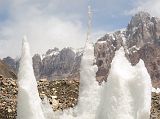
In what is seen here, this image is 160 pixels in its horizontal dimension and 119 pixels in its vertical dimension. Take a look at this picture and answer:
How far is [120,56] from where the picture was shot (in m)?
6.50

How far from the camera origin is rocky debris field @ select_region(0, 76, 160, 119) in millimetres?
22766

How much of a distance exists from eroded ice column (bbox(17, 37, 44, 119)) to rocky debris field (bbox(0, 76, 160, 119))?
1586 centimetres

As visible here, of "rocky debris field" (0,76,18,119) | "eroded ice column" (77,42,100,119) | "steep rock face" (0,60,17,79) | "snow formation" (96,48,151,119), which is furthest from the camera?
→ "steep rock face" (0,60,17,79)

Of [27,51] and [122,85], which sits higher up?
[27,51]

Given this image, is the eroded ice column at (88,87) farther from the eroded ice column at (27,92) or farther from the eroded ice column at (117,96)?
the eroded ice column at (27,92)

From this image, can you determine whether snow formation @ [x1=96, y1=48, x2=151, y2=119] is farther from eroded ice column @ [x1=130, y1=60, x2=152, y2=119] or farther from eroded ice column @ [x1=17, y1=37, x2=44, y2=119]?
eroded ice column @ [x1=17, y1=37, x2=44, y2=119]

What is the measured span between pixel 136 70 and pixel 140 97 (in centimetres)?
47

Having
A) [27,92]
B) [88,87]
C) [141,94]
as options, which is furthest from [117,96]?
[27,92]

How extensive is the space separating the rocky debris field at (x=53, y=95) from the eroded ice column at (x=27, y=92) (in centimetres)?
1586

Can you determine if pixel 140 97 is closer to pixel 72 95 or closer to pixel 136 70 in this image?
pixel 136 70

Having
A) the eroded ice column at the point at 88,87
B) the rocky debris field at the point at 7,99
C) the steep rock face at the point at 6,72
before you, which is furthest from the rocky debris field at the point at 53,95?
the steep rock face at the point at 6,72

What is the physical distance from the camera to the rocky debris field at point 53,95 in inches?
896

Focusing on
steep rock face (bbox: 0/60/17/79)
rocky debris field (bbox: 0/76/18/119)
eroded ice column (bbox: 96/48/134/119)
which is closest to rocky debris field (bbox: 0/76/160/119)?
rocky debris field (bbox: 0/76/18/119)

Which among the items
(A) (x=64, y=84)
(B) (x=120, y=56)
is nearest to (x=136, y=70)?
(B) (x=120, y=56)
